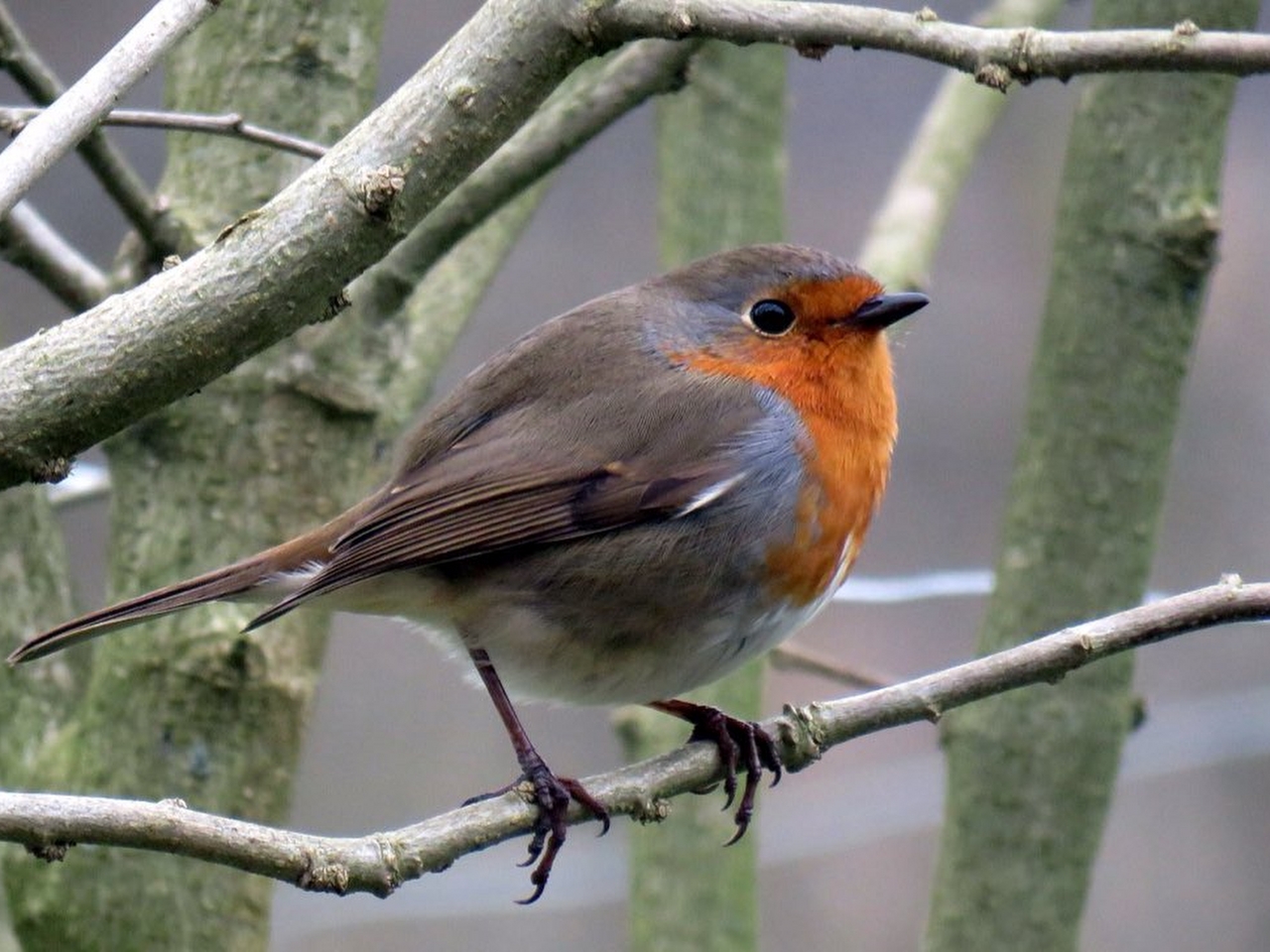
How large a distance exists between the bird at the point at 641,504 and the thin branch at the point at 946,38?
1.05m

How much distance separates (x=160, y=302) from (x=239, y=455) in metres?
1.09

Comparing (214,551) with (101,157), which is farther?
(214,551)

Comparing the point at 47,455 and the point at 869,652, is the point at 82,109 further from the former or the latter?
the point at 869,652

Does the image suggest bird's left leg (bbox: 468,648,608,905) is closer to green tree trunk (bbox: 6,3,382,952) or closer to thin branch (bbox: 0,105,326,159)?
green tree trunk (bbox: 6,3,382,952)

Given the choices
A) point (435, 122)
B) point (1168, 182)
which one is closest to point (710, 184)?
point (1168, 182)

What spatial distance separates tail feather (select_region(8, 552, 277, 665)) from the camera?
2.49m

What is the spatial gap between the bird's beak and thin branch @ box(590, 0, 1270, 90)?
3.39ft

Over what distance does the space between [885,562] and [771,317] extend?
3.94 m

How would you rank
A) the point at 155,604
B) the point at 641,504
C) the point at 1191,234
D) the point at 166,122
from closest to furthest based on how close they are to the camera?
1. the point at 166,122
2. the point at 155,604
3. the point at 641,504
4. the point at 1191,234

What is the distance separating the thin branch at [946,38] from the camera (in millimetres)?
1793

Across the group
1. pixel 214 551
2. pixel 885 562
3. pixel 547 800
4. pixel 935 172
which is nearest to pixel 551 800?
pixel 547 800

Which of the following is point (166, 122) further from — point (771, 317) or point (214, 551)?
point (771, 317)

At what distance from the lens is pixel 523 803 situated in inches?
91.0

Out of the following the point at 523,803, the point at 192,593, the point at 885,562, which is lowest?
the point at 523,803
